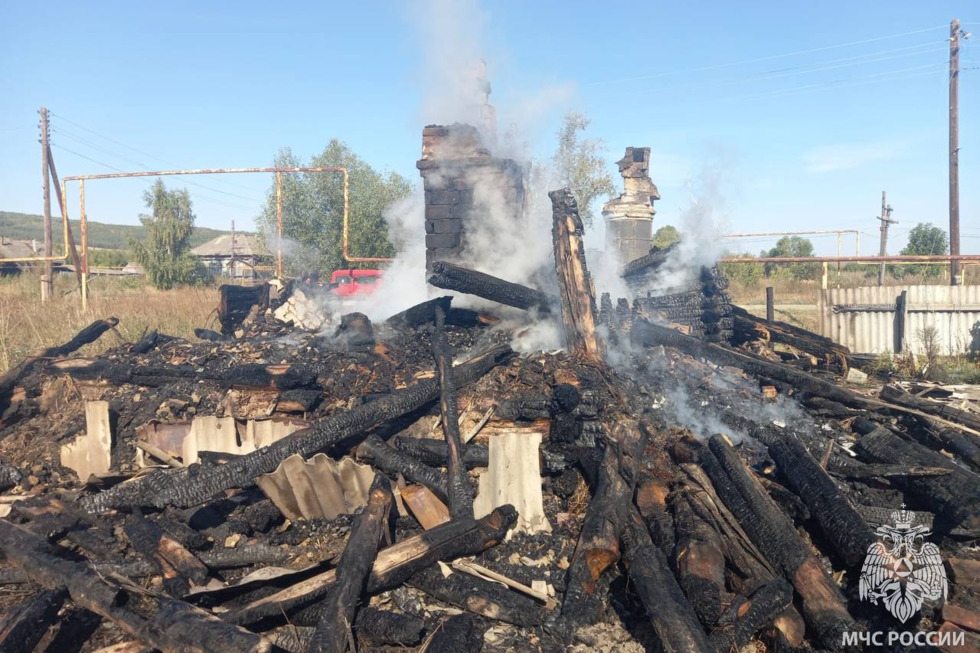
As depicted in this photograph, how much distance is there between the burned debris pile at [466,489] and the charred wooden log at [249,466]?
0.07 ft

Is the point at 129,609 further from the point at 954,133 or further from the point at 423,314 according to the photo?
the point at 954,133

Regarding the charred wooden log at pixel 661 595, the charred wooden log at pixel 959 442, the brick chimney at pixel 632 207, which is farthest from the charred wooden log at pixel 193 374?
the brick chimney at pixel 632 207

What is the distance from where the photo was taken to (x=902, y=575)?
3553 mm

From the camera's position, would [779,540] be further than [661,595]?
Yes

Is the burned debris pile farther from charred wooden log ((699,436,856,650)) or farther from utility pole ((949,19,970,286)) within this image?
utility pole ((949,19,970,286))

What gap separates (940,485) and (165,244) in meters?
34.8

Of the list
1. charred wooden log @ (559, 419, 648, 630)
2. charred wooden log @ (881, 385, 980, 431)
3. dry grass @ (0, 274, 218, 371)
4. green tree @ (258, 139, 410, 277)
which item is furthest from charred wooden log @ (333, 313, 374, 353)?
green tree @ (258, 139, 410, 277)

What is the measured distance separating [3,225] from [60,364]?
10517 centimetres

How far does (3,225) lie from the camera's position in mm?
87375

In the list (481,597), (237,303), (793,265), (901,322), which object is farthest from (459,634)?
(793,265)

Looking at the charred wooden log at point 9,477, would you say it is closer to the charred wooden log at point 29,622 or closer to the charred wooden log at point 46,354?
Result: the charred wooden log at point 46,354

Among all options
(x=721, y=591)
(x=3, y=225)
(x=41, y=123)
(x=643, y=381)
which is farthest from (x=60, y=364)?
(x=3, y=225)

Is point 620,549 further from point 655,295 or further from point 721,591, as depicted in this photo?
point 655,295

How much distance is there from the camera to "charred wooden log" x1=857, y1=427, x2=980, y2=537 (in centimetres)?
425
